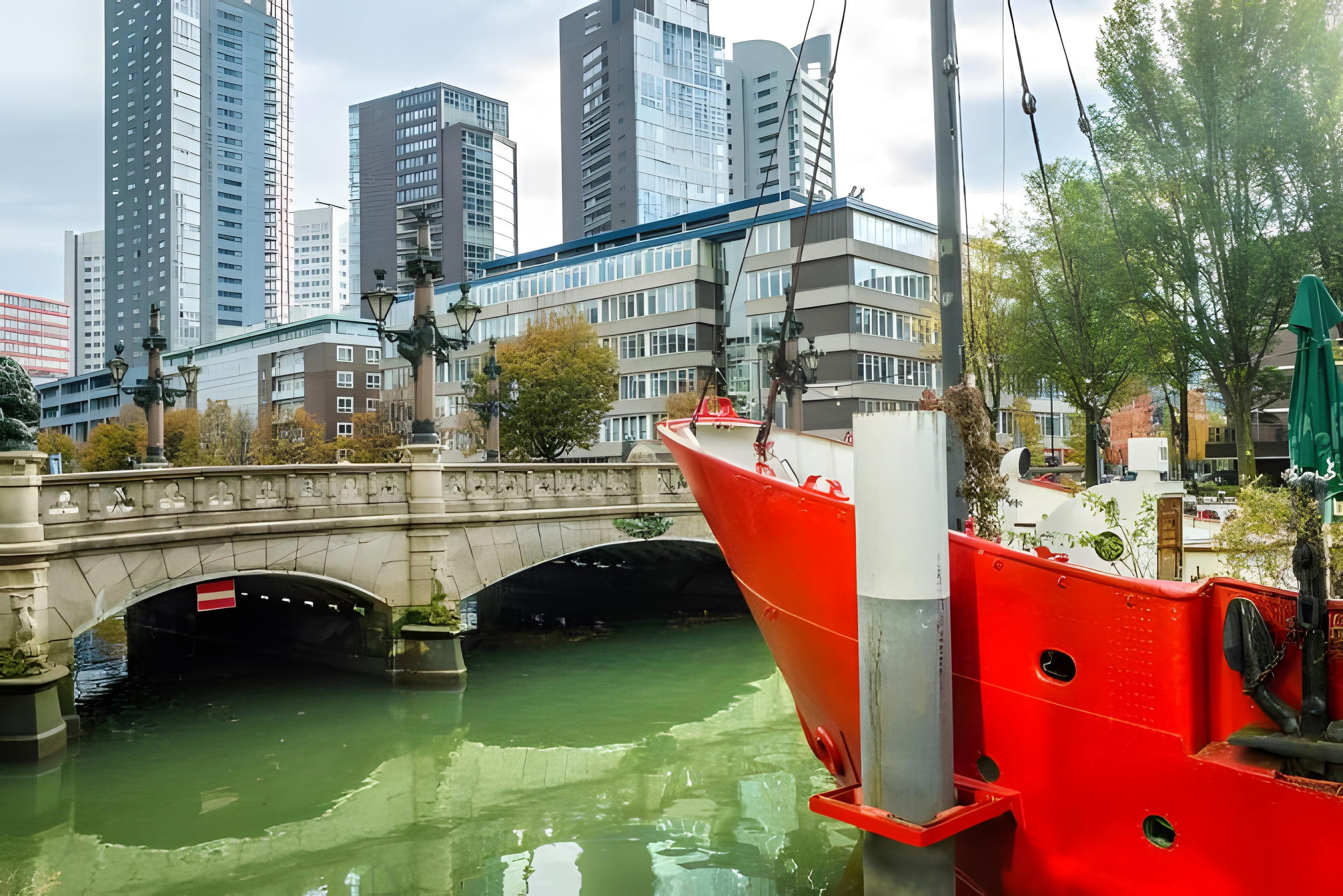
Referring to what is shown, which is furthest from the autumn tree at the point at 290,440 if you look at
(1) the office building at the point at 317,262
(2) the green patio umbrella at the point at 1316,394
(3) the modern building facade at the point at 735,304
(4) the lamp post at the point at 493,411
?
(1) the office building at the point at 317,262

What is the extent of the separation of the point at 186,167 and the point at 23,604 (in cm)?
13889

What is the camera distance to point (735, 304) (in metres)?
56.6

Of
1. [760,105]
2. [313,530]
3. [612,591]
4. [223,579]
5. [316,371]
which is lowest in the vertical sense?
[612,591]

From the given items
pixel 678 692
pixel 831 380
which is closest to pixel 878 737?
pixel 678 692

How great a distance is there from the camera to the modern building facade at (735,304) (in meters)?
48.6

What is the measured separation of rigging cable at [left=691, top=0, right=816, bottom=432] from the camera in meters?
9.59

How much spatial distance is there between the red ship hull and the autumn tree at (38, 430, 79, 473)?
79300 mm

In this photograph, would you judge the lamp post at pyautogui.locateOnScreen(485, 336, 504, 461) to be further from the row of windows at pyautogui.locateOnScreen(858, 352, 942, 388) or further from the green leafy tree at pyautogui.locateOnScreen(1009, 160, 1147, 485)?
the row of windows at pyautogui.locateOnScreen(858, 352, 942, 388)

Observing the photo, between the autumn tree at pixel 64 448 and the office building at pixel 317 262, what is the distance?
300 ft

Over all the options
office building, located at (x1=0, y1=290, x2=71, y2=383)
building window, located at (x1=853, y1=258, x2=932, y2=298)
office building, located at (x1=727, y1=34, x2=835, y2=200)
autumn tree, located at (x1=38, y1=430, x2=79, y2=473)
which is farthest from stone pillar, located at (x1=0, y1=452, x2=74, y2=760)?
office building, located at (x1=0, y1=290, x2=71, y2=383)

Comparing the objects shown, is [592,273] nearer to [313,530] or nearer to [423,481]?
[423,481]

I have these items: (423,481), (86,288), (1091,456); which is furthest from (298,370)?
(86,288)

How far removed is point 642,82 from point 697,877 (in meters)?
108

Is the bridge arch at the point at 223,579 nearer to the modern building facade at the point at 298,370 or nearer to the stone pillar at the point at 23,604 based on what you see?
the stone pillar at the point at 23,604
